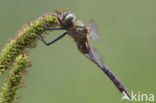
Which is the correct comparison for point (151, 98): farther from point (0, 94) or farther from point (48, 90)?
point (0, 94)

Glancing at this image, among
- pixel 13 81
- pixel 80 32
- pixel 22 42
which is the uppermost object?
pixel 80 32

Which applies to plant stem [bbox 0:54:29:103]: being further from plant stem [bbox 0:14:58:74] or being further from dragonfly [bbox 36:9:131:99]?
dragonfly [bbox 36:9:131:99]

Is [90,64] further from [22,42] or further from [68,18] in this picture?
[22,42]

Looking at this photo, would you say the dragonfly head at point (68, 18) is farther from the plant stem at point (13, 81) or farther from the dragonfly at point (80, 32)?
the plant stem at point (13, 81)

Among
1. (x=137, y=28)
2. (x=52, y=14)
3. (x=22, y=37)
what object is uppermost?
(x=137, y=28)

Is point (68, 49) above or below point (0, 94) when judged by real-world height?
above

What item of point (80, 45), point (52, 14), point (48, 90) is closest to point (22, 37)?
point (52, 14)

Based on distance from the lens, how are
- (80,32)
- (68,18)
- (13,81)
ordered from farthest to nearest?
(80,32), (68,18), (13,81)

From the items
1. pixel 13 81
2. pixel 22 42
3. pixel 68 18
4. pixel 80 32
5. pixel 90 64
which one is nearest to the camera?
pixel 13 81

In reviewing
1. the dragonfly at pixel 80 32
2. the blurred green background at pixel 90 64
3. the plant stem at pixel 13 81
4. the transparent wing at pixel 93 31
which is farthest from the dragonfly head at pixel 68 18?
the blurred green background at pixel 90 64

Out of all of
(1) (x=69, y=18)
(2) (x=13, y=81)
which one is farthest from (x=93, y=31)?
(2) (x=13, y=81)
